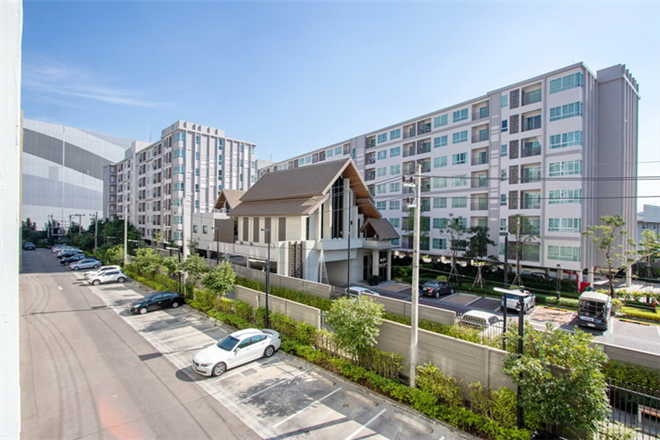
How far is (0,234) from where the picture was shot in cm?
116

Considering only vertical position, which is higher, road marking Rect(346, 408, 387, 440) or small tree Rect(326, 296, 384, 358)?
small tree Rect(326, 296, 384, 358)

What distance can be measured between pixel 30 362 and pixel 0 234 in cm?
1964

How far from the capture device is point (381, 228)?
3509cm

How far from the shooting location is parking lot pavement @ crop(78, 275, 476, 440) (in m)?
10.6

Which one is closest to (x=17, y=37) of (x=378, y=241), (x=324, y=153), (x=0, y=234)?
(x=0, y=234)

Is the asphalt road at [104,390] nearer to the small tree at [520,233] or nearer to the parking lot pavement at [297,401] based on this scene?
the parking lot pavement at [297,401]

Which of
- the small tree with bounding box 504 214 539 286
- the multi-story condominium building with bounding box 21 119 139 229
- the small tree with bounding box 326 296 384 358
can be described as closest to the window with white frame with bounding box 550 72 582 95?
the small tree with bounding box 504 214 539 286

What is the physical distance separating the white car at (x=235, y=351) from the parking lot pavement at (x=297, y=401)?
1.09 ft

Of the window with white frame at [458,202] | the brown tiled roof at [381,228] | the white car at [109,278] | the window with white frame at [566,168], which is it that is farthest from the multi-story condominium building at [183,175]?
the window with white frame at [566,168]

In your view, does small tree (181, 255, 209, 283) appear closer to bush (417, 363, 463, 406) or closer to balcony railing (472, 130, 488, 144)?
bush (417, 363, 463, 406)

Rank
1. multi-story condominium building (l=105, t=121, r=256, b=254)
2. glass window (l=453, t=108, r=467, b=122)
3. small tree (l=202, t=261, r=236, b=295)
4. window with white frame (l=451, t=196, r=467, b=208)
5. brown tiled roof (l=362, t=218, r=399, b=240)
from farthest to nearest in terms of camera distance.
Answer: multi-story condominium building (l=105, t=121, r=256, b=254) < glass window (l=453, t=108, r=467, b=122) < window with white frame (l=451, t=196, r=467, b=208) < brown tiled roof (l=362, t=218, r=399, b=240) < small tree (l=202, t=261, r=236, b=295)

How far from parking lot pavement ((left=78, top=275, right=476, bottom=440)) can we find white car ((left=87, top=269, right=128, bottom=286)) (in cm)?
1971

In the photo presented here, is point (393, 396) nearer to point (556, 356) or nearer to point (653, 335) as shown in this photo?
point (556, 356)

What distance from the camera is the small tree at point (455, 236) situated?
117 feet
